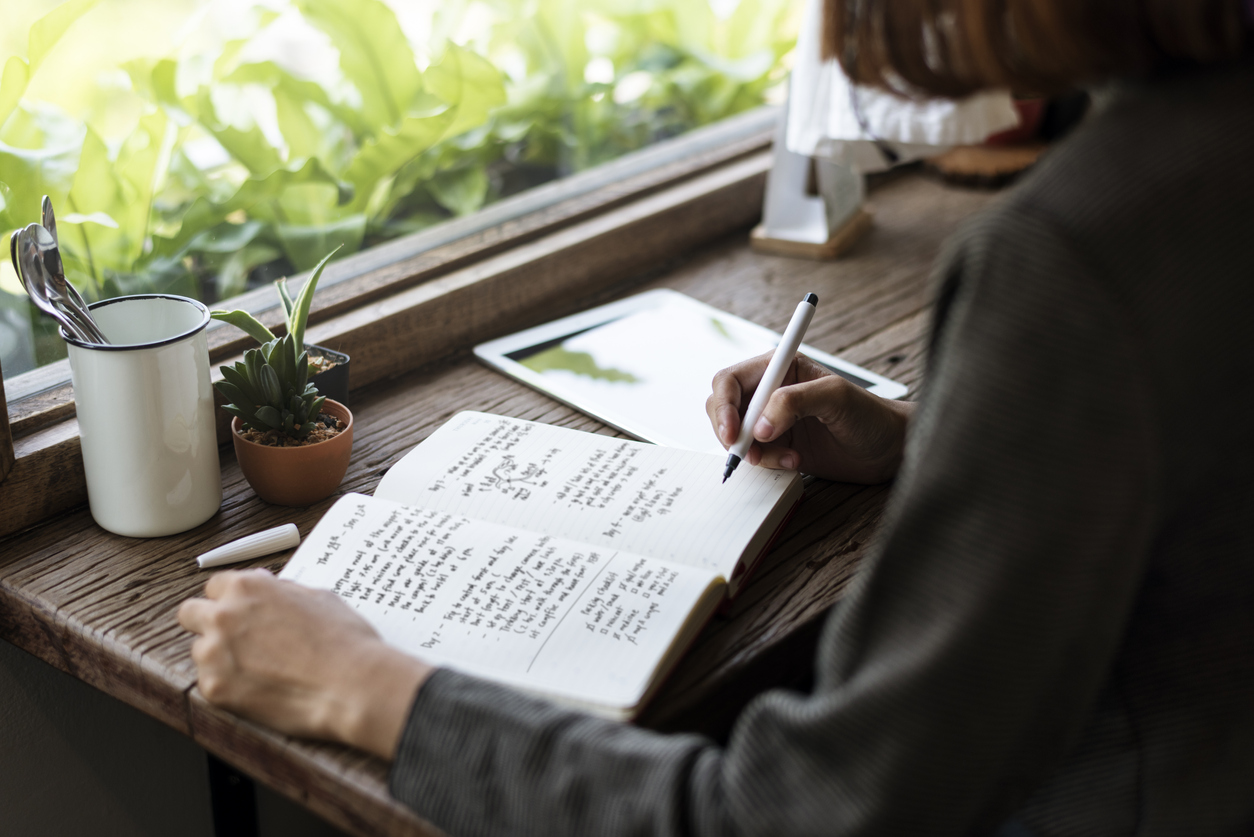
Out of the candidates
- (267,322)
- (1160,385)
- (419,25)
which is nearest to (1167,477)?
(1160,385)

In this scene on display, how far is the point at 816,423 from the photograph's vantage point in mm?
850

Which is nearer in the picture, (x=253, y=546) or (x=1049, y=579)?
(x=1049, y=579)

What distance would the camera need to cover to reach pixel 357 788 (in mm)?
557

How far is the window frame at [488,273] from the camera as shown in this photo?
0.81 metres

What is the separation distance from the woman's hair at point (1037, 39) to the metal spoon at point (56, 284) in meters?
0.54

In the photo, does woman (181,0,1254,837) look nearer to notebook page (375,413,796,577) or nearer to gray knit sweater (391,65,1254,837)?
gray knit sweater (391,65,1254,837)

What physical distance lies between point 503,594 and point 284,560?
7.0 inches

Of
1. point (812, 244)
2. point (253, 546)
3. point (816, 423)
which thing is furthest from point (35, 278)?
point (812, 244)

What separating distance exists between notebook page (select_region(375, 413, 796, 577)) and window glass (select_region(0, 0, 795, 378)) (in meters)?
0.37

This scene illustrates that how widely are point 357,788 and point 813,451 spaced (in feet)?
1.47

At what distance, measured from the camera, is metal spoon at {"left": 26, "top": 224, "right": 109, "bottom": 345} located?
71cm

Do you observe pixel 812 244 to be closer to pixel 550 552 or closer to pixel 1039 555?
pixel 550 552

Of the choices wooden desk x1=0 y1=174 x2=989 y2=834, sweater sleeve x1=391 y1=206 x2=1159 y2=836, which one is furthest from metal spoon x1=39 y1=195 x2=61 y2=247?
sweater sleeve x1=391 y1=206 x2=1159 y2=836

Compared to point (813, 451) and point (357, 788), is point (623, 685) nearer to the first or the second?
point (357, 788)
